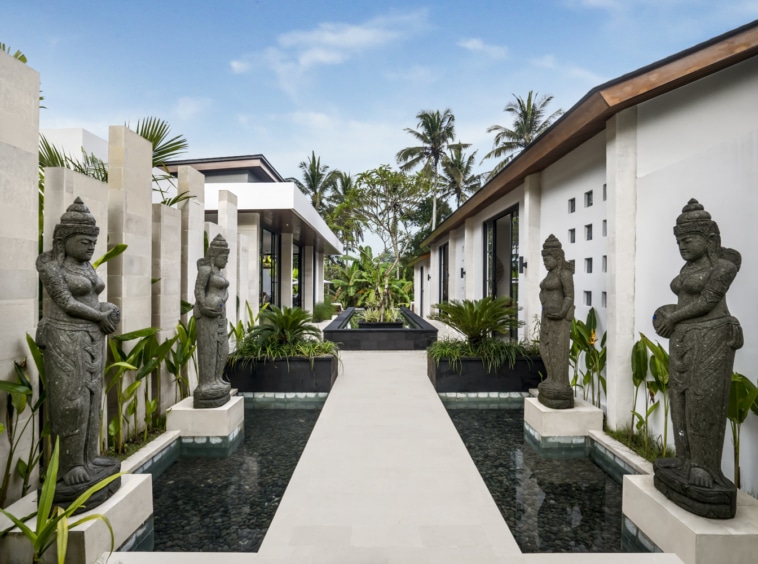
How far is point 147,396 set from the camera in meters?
4.07

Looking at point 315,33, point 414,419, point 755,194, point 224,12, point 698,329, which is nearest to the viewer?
point 698,329

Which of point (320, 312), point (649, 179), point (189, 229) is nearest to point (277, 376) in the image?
point (189, 229)

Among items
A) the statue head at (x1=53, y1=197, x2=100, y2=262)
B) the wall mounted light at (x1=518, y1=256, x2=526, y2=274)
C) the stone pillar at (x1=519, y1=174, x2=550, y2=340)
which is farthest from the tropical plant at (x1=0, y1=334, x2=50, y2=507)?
the wall mounted light at (x1=518, y1=256, x2=526, y2=274)

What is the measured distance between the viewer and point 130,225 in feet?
12.9

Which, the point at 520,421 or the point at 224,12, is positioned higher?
the point at 224,12

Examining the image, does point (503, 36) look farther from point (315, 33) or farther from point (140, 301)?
point (140, 301)

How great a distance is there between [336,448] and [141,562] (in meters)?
1.87

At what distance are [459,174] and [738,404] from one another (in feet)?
95.3

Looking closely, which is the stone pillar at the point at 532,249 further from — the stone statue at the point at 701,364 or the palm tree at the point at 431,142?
the palm tree at the point at 431,142

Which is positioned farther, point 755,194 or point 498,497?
point 498,497

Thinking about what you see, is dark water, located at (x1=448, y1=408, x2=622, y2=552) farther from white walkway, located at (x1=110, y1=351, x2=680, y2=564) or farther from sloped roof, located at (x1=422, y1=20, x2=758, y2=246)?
sloped roof, located at (x1=422, y1=20, x2=758, y2=246)

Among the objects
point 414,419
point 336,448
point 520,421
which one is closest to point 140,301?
point 336,448

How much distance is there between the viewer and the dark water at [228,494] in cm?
260

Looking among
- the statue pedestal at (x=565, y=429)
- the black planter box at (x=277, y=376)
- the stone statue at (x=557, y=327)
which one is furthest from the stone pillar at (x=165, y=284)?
the stone statue at (x=557, y=327)
